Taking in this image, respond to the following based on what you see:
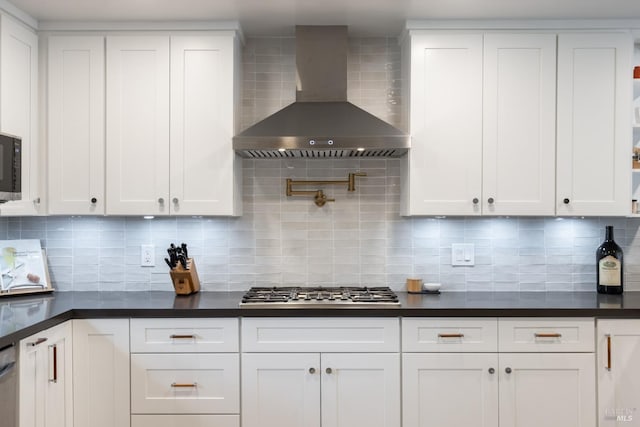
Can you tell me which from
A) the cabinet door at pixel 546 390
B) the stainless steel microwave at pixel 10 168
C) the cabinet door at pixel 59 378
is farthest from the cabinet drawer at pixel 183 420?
the cabinet door at pixel 546 390

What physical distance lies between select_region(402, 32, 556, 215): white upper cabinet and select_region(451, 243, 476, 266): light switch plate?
38 centimetres

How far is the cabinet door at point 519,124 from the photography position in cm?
283

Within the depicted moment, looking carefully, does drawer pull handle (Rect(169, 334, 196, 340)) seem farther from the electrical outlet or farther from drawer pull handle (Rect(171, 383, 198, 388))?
the electrical outlet

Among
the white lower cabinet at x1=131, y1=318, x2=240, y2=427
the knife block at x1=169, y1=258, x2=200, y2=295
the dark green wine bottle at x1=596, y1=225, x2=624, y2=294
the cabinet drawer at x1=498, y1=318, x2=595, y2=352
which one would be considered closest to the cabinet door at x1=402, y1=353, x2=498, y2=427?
the cabinet drawer at x1=498, y1=318, x2=595, y2=352

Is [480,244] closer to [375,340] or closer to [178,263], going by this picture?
[375,340]

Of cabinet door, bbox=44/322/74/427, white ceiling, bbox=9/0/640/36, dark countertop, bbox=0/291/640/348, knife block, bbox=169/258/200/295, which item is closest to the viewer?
cabinet door, bbox=44/322/74/427

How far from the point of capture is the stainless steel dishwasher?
1.96m

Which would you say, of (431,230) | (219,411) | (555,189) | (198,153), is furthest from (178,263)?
(555,189)

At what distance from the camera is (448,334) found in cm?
255

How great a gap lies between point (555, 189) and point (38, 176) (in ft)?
8.92

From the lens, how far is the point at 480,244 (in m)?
3.18

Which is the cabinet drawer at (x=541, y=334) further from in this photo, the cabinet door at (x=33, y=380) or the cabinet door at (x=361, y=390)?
the cabinet door at (x=33, y=380)

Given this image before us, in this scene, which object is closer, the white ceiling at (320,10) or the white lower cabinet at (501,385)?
the white lower cabinet at (501,385)

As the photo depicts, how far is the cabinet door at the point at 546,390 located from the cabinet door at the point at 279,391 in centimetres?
90
